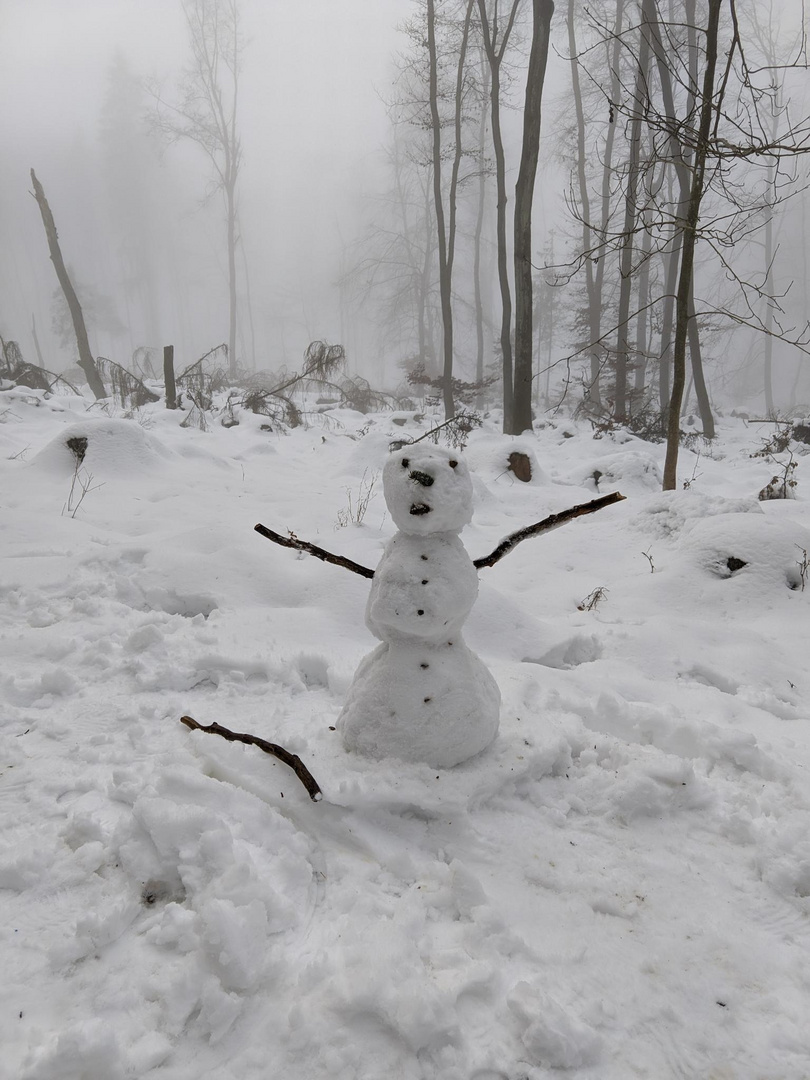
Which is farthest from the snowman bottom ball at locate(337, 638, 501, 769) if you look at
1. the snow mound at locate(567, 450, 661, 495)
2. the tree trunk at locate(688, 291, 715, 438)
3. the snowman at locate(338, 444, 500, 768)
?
the tree trunk at locate(688, 291, 715, 438)

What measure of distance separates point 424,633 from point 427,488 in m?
0.42

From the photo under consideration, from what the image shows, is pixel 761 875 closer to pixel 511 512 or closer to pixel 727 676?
pixel 727 676

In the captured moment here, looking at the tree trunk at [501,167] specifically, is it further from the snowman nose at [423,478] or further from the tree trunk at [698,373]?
the snowman nose at [423,478]

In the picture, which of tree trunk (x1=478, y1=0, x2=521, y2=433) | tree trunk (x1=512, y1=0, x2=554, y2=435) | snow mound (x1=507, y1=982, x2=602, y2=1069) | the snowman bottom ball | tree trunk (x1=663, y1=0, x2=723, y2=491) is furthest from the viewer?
tree trunk (x1=478, y1=0, x2=521, y2=433)

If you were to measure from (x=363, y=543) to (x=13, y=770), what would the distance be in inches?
95.7

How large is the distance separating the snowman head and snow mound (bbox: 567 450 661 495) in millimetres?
5368

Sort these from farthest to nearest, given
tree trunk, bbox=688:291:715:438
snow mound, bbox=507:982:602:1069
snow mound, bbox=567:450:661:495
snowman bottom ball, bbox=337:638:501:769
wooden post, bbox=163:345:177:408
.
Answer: tree trunk, bbox=688:291:715:438 → wooden post, bbox=163:345:177:408 → snow mound, bbox=567:450:661:495 → snowman bottom ball, bbox=337:638:501:769 → snow mound, bbox=507:982:602:1069

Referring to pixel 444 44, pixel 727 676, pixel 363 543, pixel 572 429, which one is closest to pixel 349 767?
pixel 727 676

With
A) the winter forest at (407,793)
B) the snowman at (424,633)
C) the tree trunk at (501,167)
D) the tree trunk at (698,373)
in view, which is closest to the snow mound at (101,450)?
the winter forest at (407,793)

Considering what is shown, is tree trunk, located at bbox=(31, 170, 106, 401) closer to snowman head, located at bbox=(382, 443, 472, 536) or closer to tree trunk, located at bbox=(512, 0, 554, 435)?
tree trunk, located at bbox=(512, 0, 554, 435)

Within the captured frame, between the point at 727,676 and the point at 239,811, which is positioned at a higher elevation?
the point at 239,811

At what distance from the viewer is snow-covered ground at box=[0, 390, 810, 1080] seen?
101 centimetres

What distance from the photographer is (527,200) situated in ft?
28.8

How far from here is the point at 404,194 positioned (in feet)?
86.3
